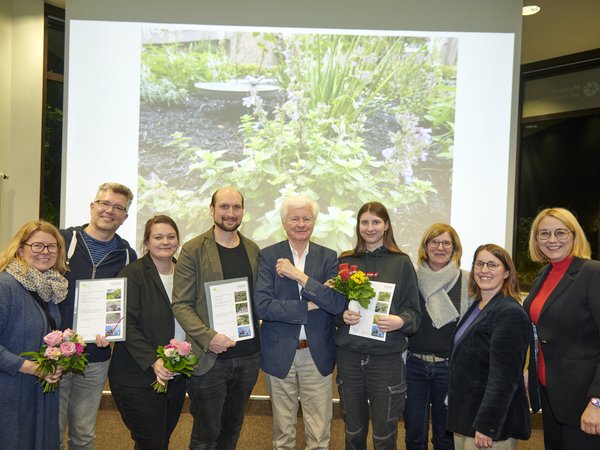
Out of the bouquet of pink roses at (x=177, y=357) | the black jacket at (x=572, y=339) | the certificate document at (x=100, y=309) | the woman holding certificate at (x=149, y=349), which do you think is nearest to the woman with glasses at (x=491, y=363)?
the black jacket at (x=572, y=339)

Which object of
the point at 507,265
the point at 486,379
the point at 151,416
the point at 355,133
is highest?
the point at 355,133

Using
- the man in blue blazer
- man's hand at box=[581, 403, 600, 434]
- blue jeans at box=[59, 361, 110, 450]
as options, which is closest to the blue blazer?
the man in blue blazer

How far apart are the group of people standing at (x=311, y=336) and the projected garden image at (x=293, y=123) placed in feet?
5.43

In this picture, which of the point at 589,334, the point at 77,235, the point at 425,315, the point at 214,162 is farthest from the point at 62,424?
the point at 589,334

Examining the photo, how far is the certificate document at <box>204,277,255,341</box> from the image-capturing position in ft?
9.29

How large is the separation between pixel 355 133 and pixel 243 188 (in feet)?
3.79

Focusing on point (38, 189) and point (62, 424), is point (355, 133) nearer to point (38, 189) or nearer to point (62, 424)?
point (62, 424)

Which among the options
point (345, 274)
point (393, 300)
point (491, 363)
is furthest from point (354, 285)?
point (491, 363)

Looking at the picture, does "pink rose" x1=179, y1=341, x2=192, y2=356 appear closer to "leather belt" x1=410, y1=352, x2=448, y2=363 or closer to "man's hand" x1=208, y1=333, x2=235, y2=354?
"man's hand" x1=208, y1=333, x2=235, y2=354

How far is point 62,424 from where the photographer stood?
2.92 m

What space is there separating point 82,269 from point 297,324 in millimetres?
1252

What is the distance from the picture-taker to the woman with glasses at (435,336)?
2.99 metres

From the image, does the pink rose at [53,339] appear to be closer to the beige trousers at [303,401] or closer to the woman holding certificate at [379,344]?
the beige trousers at [303,401]

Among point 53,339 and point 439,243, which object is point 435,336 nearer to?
point 439,243
